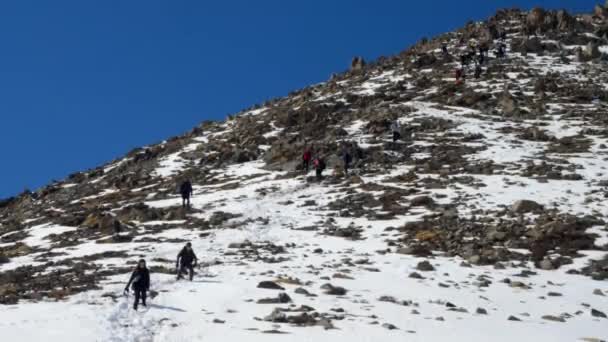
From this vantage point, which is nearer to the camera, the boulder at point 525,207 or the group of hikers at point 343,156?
the boulder at point 525,207

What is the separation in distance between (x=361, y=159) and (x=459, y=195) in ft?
41.0

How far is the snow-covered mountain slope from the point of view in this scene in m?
16.7

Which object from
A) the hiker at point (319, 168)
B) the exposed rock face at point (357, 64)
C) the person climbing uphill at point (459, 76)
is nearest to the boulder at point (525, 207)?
the hiker at point (319, 168)

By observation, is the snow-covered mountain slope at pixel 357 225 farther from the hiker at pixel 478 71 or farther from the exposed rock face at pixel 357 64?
the exposed rock face at pixel 357 64

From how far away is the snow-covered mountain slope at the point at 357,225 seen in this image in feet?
54.7

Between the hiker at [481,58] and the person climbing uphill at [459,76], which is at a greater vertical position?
the hiker at [481,58]

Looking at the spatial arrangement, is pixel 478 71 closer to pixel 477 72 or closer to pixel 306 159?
pixel 477 72

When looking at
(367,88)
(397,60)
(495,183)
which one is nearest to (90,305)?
(495,183)

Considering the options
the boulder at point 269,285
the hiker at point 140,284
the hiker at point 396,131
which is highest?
the hiker at point 396,131

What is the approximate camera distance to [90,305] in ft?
59.5

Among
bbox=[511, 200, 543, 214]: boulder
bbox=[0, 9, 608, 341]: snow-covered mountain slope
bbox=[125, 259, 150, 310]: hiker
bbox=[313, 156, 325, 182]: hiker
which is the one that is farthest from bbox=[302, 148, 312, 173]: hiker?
bbox=[125, 259, 150, 310]: hiker

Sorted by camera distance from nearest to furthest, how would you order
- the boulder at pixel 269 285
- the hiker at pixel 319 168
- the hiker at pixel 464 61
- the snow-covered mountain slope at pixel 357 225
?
the snow-covered mountain slope at pixel 357 225 < the boulder at pixel 269 285 < the hiker at pixel 319 168 < the hiker at pixel 464 61

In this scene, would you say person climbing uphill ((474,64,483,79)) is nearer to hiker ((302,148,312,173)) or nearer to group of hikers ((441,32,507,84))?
group of hikers ((441,32,507,84))

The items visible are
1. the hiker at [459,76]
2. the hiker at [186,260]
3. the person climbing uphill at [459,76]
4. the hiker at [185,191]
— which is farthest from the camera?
the hiker at [459,76]
